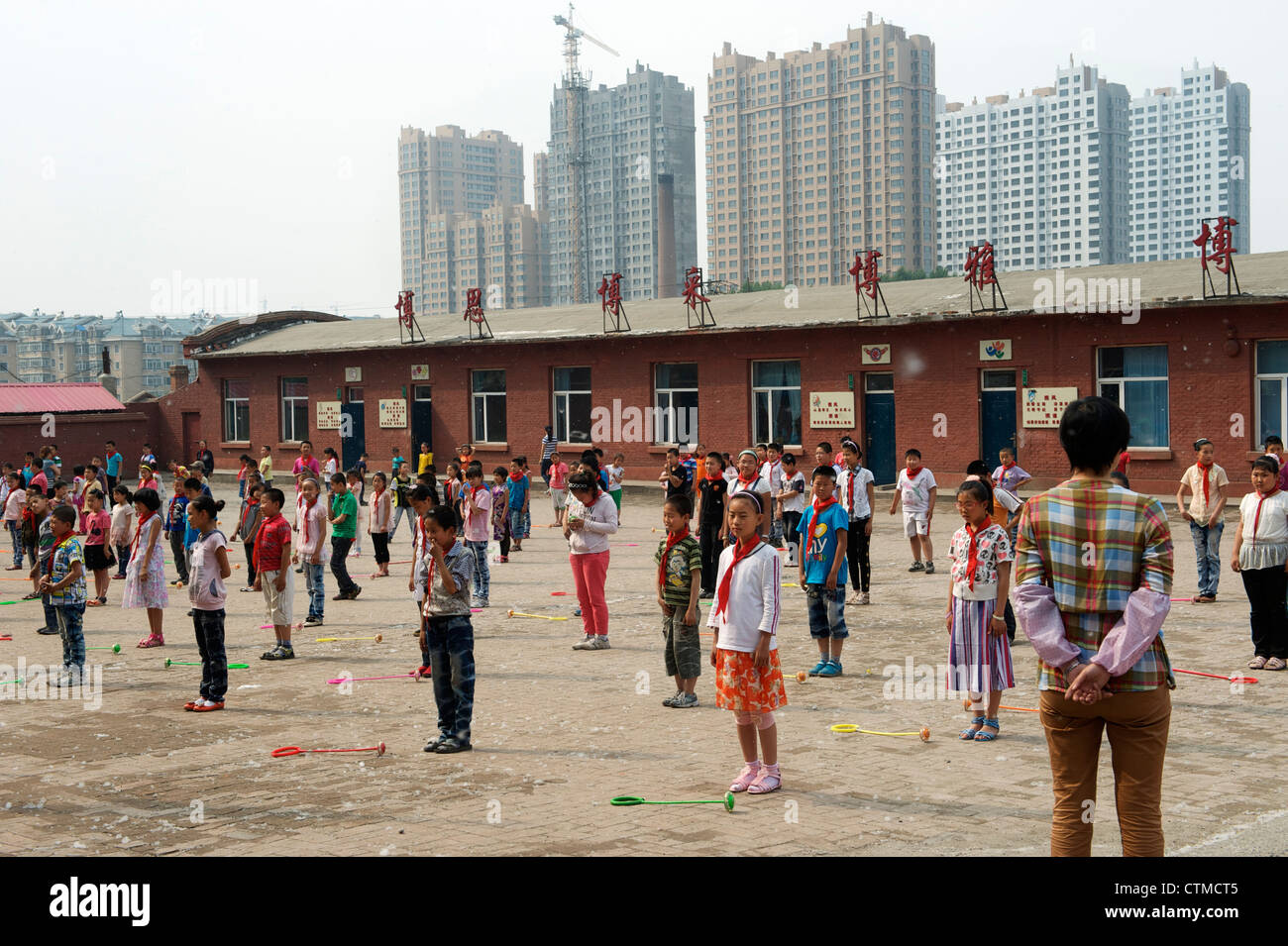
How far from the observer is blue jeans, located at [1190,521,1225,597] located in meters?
15.0

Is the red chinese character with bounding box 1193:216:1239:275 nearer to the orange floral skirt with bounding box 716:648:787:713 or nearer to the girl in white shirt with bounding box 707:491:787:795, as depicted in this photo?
the girl in white shirt with bounding box 707:491:787:795

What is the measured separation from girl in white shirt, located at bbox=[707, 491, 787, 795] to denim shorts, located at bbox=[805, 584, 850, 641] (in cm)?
350

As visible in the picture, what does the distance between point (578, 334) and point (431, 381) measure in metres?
6.43

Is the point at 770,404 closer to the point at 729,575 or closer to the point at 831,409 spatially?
the point at 831,409

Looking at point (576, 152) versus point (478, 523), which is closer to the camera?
point (478, 523)

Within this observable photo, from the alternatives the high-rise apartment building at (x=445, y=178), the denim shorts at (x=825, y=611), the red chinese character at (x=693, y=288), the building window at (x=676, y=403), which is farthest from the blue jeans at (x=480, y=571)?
the high-rise apartment building at (x=445, y=178)

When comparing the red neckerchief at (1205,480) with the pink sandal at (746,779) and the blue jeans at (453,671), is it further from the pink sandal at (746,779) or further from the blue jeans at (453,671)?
the blue jeans at (453,671)

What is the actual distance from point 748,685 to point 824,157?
11295 centimetres

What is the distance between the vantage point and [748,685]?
25.6 ft

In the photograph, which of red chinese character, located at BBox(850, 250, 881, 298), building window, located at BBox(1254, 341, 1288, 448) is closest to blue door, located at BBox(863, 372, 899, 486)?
red chinese character, located at BBox(850, 250, 881, 298)

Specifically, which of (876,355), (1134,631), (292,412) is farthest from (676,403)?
(1134,631)

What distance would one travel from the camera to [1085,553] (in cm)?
473

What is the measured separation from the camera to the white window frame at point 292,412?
144 ft
